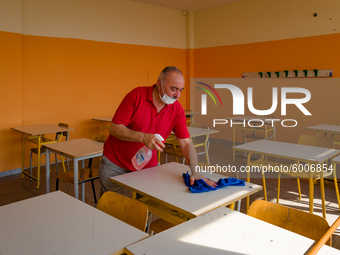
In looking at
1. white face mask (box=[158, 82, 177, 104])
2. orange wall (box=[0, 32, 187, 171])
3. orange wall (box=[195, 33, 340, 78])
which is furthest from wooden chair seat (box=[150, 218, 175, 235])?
orange wall (box=[195, 33, 340, 78])

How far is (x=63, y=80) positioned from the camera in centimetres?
554

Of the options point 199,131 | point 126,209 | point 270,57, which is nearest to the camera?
point 126,209

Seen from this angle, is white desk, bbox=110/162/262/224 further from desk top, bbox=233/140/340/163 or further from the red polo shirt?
desk top, bbox=233/140/340/163

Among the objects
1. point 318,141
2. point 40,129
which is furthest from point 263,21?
point 40,129

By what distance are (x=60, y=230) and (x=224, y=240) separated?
0.78 m

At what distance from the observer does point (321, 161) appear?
9.18ft

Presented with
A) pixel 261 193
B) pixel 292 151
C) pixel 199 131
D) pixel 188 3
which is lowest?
pixel 261 193

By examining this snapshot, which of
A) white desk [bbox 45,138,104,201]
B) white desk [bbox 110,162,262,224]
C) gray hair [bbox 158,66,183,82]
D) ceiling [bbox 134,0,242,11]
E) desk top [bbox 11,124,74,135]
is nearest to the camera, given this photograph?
white desk [bbox 110,162,262,224]

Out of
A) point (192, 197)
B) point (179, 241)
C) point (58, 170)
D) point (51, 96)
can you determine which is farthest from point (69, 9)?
point (179, 241)

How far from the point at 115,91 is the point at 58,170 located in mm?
2089

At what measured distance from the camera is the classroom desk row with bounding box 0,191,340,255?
1274mm

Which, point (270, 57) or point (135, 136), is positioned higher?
point (270, 57)

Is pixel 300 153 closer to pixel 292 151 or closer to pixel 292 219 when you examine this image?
pixel 292 151

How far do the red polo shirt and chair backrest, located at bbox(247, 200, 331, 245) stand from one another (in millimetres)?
966
